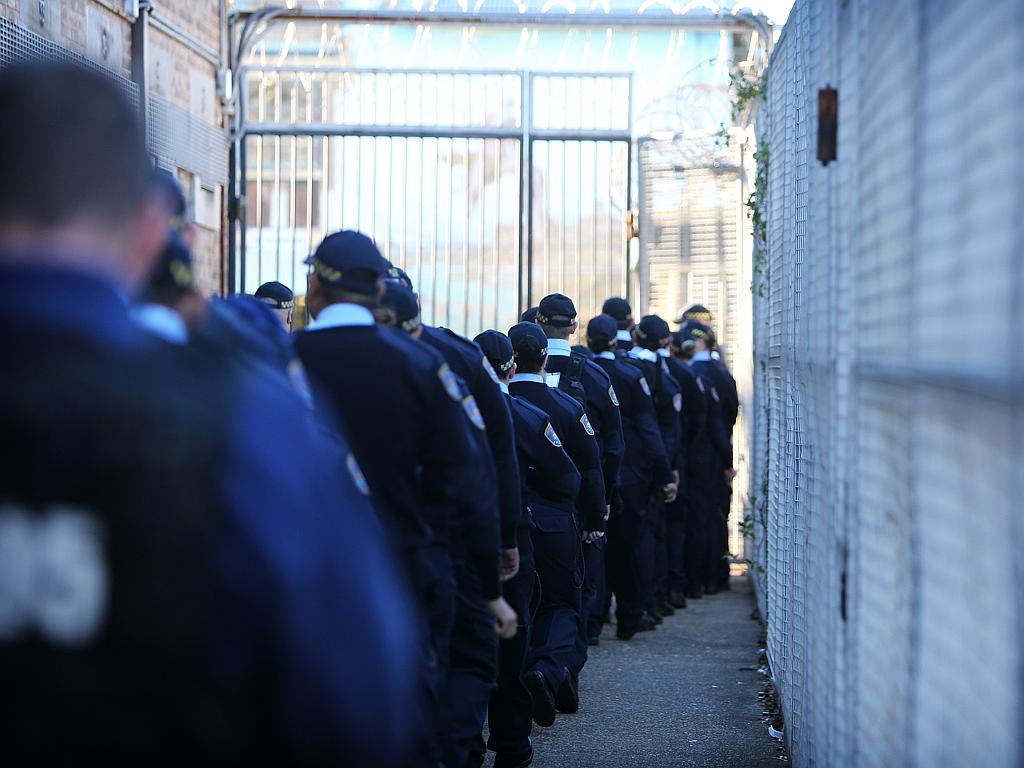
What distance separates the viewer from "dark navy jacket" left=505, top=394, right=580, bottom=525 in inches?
269

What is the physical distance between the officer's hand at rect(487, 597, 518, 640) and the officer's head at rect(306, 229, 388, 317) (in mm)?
1116

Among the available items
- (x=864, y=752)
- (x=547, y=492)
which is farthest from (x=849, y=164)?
(x=547, y=492)

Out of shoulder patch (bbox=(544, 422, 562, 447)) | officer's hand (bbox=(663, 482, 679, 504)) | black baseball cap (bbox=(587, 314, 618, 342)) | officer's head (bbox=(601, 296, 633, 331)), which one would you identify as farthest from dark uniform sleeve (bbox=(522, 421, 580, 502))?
officer's head (bbox=(601, 296, 633, 331))

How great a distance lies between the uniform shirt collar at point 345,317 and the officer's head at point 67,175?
100 inches

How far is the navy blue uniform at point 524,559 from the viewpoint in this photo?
630 cm

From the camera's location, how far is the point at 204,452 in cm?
166

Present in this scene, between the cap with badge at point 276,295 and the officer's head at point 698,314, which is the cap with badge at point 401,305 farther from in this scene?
the officer's head at point 698,314

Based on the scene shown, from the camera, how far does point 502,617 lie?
5090 millimetres

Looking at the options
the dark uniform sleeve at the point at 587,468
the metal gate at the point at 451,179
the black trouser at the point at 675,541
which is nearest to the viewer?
the dark uniform sleeve at the point at 587,468

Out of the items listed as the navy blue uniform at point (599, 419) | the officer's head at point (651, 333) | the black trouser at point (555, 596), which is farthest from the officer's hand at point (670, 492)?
the black trouser at point (555, 596)

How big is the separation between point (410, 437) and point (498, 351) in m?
2.47

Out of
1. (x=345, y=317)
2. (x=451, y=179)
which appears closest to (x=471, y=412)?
(x=345, y=317)

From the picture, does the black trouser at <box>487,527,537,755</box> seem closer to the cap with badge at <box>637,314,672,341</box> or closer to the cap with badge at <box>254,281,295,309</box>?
the cap with badge at <box>254,281,295,309</box>

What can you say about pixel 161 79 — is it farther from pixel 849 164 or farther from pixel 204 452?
pixel 204 452
